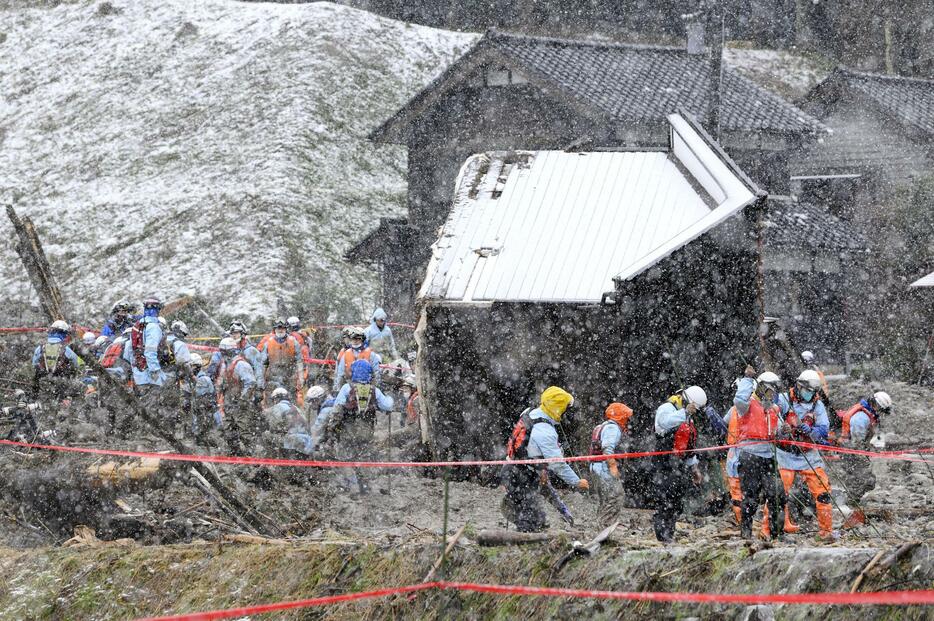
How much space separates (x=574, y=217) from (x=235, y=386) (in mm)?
5485

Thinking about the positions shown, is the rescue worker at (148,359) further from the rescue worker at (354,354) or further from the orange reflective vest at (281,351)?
the orange reflective vest at (281,351)

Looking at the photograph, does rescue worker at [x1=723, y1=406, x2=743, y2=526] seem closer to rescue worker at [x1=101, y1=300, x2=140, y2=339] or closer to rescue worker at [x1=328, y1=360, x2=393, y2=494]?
rescue worker at [x1=328, y1=360, x2=393, y2=494]

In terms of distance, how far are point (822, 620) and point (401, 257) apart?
64.1 ft

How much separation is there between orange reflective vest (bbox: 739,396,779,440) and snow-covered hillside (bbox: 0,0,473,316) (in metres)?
17.3

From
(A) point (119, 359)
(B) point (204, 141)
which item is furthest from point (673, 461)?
(B) point (204, 141)

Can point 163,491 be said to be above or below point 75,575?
below

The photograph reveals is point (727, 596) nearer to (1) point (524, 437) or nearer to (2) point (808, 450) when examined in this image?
(1) point (524, 437)

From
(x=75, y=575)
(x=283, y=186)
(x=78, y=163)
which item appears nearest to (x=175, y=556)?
(x=75, y=575)

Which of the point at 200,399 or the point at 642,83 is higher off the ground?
Result: the point at 642,83

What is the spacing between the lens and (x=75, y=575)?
22.5 ft

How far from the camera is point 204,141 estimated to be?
33.0 m

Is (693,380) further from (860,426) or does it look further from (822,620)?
(822,620)

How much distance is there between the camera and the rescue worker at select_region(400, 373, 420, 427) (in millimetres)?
13914

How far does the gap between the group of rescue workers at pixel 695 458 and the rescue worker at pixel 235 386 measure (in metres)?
5.27
